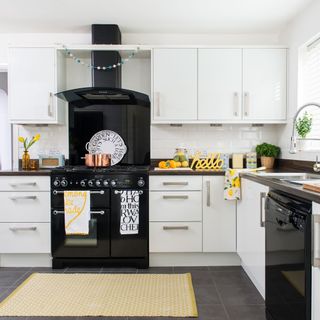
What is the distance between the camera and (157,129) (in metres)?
3.64

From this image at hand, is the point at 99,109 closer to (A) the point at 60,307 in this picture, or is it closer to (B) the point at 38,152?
(B) the point at 38,152

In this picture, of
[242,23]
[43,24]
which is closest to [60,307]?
[43,24]

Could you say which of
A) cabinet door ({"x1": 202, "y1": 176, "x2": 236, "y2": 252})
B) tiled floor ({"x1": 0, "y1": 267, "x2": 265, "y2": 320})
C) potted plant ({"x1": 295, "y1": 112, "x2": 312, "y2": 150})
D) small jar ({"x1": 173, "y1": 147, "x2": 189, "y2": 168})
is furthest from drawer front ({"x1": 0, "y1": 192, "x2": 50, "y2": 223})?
potted plant ({"x1": 295, "y1": 112, "x2": 312, "y2": 150})

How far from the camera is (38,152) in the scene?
11.9 feet

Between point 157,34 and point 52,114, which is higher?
point 157,34

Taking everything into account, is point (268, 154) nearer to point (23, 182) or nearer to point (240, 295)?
point (240, 295)

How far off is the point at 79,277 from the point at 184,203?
1113 millimetres

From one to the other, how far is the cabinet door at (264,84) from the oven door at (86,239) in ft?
5.68

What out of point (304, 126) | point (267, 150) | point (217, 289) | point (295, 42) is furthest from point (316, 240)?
point (295, 42)

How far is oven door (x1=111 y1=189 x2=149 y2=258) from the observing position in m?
2.99

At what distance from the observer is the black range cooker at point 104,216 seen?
9.80ft

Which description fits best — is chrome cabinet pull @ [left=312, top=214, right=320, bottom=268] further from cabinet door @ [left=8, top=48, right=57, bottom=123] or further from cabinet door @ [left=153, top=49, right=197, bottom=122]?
cabinet door @ [left=8, top=48, right=57, bottom=123]

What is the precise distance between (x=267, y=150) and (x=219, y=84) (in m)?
0.86

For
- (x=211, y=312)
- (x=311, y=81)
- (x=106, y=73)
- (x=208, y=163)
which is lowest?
(x=211, y=312)
